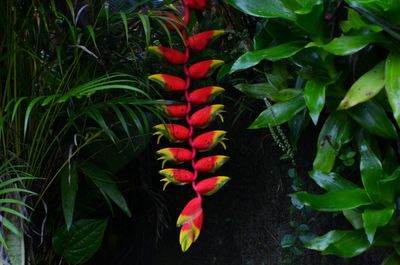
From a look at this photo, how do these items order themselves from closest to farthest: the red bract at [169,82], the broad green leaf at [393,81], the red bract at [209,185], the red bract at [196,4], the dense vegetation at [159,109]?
the broad green leaf at [393,81]
the dense vegetation at [159,109]
the red bract at [209,185]
the red bract at [169,82]
the red bract at [196,4]

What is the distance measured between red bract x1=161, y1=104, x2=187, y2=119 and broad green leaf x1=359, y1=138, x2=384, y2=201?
46 cm

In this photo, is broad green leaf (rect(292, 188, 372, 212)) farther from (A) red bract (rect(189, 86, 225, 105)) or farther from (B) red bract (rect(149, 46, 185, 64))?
(B) red bract (rect(149, 46, 185, 64))

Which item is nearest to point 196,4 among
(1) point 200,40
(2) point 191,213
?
(1) point 200,40

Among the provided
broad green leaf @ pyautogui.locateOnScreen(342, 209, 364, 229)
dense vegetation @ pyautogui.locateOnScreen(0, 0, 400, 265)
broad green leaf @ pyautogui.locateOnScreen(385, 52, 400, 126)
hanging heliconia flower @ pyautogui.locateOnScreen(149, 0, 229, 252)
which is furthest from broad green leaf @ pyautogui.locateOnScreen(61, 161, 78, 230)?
broad green leaf @ pyautogui.locateOnScreen(385, 52, 400, 126)

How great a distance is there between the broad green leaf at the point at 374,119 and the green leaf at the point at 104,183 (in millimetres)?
653

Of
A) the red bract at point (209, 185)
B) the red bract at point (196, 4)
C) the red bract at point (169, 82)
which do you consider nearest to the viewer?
the red bract at point (209, 185)

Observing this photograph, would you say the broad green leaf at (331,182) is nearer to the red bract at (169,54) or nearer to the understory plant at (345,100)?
the understory plant at (345,100)

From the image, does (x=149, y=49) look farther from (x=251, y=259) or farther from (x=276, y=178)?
(x=251, y=259)

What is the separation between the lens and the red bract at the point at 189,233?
118 centimetres

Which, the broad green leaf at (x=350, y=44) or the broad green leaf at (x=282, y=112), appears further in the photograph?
the broad green leaf at (x=282, y=112)

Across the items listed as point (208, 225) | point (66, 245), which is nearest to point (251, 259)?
point (208, 225)

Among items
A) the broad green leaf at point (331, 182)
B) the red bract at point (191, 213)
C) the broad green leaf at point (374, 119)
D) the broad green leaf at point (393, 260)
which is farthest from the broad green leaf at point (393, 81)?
the red bract at point (191, 213)

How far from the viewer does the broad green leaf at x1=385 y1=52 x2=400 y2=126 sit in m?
1.03

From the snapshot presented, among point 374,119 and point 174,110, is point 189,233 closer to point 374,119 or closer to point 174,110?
point 174,110
